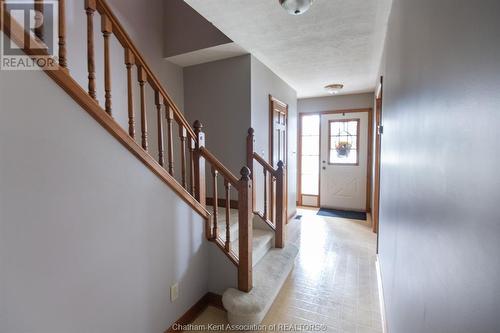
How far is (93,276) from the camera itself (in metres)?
1.32

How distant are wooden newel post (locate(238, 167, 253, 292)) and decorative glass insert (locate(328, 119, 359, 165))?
372 centimetres

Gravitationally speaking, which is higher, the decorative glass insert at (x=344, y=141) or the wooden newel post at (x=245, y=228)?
the decorative glass insert at (x=344, y=141)

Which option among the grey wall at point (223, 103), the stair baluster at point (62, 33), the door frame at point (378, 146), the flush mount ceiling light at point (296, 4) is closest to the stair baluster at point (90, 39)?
the stair baluster at point (62, 33)

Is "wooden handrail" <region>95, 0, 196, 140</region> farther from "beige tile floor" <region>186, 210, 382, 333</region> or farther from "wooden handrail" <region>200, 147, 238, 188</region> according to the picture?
"beige tile floor" <region>186, 210, 382, 333</region>

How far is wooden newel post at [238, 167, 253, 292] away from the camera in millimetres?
2014

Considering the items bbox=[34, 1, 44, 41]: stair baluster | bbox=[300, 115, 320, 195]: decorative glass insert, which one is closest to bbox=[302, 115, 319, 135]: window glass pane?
bbox=[300, 115, 320, 195]: decorative glass insert

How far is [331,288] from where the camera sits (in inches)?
95.6

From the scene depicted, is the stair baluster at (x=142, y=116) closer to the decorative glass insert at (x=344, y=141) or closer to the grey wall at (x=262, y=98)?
the grey wall at (x=262, y=98)

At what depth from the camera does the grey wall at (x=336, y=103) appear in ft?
16.0

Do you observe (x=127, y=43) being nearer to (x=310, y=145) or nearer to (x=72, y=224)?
(x=72, y=224)

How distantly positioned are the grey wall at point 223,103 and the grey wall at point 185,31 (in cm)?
36

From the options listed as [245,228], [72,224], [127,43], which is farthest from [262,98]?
[72,224]

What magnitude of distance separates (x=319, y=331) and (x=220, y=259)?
0.96 metres

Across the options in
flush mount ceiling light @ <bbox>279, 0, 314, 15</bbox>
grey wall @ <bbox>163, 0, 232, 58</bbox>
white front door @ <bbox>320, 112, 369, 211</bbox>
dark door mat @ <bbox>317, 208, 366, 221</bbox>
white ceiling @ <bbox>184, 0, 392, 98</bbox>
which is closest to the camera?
flush mount ceiling light @ <bbox>279, 0, 314, 15</bbox>
